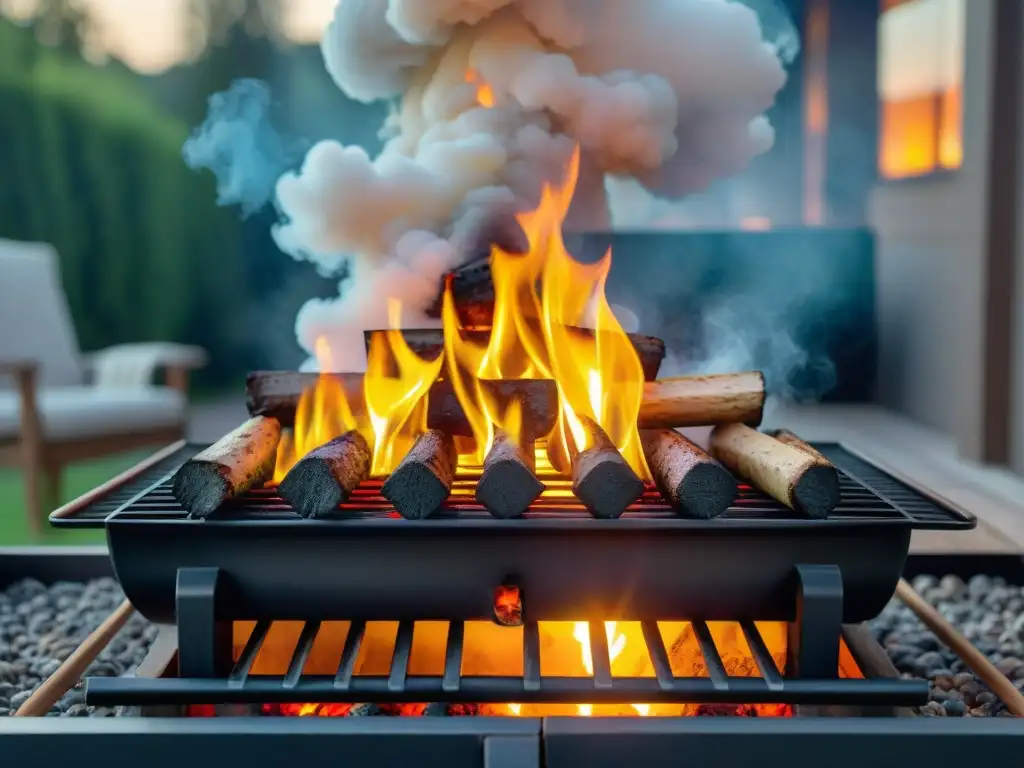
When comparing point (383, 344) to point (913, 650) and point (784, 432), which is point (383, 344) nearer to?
point (784, 432)

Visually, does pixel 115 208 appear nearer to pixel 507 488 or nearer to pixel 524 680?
pixel 507 488

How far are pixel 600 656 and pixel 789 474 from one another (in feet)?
1.05

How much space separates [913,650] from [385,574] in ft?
3.13

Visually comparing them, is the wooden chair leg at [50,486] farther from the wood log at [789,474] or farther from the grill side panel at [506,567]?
the wood log at [789,474]

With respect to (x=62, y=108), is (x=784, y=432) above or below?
below

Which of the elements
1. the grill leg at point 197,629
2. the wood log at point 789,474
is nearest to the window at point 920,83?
the wood log at point 789,474

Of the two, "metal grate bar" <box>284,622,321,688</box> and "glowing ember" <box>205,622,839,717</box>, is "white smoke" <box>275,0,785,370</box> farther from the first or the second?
"metal grate bar" <box>284,622,321,688</box>

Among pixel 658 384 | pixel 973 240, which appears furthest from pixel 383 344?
pixel 973 240

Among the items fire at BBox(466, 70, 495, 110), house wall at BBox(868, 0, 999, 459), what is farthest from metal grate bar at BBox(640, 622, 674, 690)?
house wall at BBox(868, 0, 999, 459)

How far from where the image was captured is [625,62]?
1.97m

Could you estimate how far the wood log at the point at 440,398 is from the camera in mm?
1282

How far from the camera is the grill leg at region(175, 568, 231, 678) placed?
1.07m

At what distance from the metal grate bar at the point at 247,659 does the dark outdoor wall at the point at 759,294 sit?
3785 mm

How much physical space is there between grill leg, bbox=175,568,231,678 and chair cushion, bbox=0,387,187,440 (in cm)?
197
